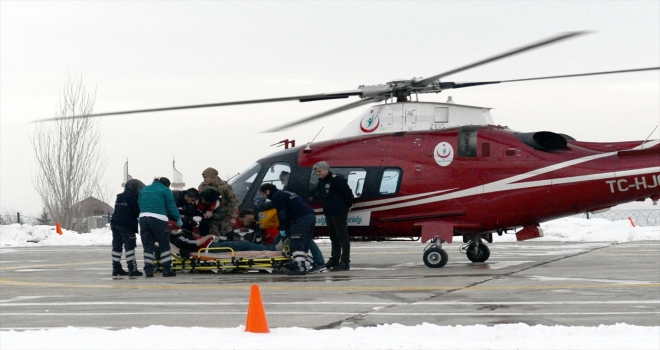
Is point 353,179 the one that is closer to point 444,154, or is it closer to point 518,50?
point 444,154

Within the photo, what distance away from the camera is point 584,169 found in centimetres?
1706

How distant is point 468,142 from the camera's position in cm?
1752


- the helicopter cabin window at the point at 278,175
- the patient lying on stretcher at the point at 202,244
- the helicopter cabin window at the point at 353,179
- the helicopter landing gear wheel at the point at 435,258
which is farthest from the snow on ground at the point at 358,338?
the helicopter cabin window at the point at 278,175

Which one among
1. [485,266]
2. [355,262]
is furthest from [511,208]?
[355,262]

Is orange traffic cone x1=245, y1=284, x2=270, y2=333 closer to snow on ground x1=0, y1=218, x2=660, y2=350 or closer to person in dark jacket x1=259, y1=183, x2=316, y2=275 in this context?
snow on ground x1=0, y1=218, x2=660, y2=350

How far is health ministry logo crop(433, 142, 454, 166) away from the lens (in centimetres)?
1762

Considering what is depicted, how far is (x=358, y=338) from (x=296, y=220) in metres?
7.95

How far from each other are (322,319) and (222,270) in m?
6.91

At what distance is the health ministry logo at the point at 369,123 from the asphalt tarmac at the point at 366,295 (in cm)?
273

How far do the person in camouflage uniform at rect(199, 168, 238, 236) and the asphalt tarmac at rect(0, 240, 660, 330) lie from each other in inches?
40.2

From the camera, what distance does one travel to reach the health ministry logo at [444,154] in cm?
1762

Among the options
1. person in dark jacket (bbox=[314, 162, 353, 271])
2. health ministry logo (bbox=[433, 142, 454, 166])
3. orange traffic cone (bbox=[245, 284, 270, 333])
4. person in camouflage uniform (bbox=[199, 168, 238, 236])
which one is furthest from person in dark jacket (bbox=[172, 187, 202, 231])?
orange traffic cone (bbox=[245, 284, 270, 333])

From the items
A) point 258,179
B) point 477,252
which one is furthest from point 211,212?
point 477,252

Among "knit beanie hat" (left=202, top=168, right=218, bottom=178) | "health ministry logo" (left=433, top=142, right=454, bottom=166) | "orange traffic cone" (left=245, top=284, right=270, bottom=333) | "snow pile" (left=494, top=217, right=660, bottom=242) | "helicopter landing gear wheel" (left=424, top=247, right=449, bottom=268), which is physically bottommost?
"orange traffic cone" (left=245, top=284, right=270, bottom=333)
